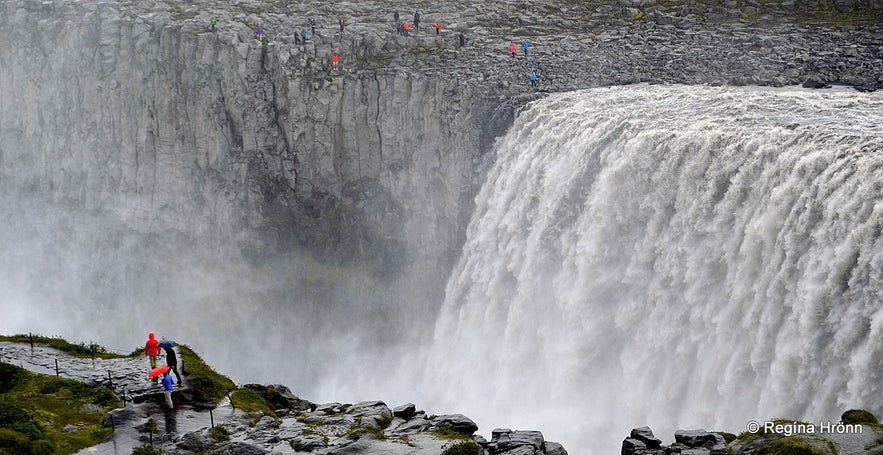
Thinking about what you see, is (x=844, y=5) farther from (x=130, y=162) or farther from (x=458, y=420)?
(x=130, y=162)

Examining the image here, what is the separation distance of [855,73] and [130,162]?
172 ft

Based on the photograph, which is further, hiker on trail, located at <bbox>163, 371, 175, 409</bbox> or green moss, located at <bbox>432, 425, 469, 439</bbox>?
hiker on trail, located at <bbox>163, 371, 175, 409</bbox>

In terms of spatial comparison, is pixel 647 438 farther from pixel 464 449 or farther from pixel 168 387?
pixel 168 387

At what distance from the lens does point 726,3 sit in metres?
68.3

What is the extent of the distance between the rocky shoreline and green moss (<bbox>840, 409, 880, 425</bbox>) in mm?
8363

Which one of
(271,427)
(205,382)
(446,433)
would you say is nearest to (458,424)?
(446,433)

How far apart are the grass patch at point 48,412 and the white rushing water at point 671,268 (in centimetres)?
1967

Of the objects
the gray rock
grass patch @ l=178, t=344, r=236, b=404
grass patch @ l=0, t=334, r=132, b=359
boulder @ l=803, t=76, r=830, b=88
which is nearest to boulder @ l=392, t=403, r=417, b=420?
grass patch @ l=178, t=344, r=236, b=404

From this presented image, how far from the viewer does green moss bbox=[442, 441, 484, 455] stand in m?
26.8

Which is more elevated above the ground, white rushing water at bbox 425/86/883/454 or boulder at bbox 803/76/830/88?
boulder at bbox 803/76/830/88

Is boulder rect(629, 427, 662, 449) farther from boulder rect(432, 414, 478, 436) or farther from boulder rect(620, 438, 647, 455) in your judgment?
boulder rect(432, 414, 478, 436)

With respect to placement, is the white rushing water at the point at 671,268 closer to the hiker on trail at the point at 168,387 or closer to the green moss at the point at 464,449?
the green moss at the point at 464,449

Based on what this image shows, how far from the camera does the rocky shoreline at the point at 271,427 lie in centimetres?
2809

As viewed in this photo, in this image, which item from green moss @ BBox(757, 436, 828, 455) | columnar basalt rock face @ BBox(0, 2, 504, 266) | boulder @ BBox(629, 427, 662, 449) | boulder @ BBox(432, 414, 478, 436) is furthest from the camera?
columnar basalt rock face @ BBox(0, 2, 504, 266)
